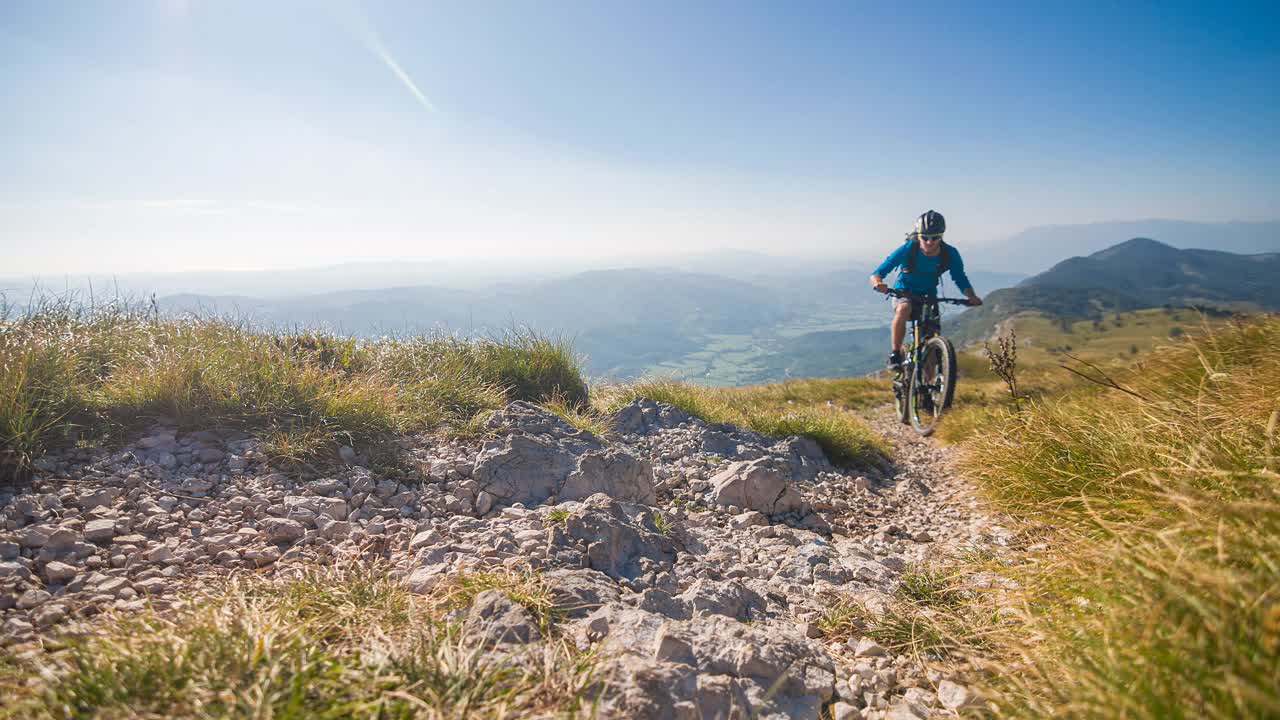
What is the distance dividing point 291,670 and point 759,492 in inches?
153

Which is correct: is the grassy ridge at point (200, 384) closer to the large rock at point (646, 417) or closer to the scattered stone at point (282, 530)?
the scattered stone at point (282, 530)

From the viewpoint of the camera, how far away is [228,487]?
367 centimetres

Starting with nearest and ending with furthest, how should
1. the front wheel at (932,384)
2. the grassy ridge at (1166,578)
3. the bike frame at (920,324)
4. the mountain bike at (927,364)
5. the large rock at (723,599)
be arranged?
1. the grassy ridge at (1166,578)
2. the large rock at (723,599)
3. the front wheel at (932,384)
4. the mountain bike at (927,364)
5. the bike frame at (920,324)

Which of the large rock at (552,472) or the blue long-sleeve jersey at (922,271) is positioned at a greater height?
the blue long-sleeve jersey at (922,271)

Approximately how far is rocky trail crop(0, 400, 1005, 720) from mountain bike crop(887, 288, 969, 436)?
308cm

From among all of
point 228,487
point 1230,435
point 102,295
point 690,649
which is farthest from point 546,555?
point 102,295

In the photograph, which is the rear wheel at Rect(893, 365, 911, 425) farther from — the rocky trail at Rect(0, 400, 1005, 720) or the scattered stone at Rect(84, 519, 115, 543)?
the scattered stone at Rect(84, 519, 115, 543)

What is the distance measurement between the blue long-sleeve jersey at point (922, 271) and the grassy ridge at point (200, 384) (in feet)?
22.4

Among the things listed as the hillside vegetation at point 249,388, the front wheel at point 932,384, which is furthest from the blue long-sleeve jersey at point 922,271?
the hillside vegetation at point 249,388

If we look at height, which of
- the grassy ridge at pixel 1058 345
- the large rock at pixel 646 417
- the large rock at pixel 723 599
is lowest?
the grassy ridge at pixel 1058 345

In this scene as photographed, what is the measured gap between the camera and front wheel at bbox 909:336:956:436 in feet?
25.6

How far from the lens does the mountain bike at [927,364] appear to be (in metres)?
7.92

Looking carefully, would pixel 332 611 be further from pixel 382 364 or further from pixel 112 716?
pixel 382 364

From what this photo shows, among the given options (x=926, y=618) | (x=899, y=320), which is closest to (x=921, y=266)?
(x=899, y=320)
